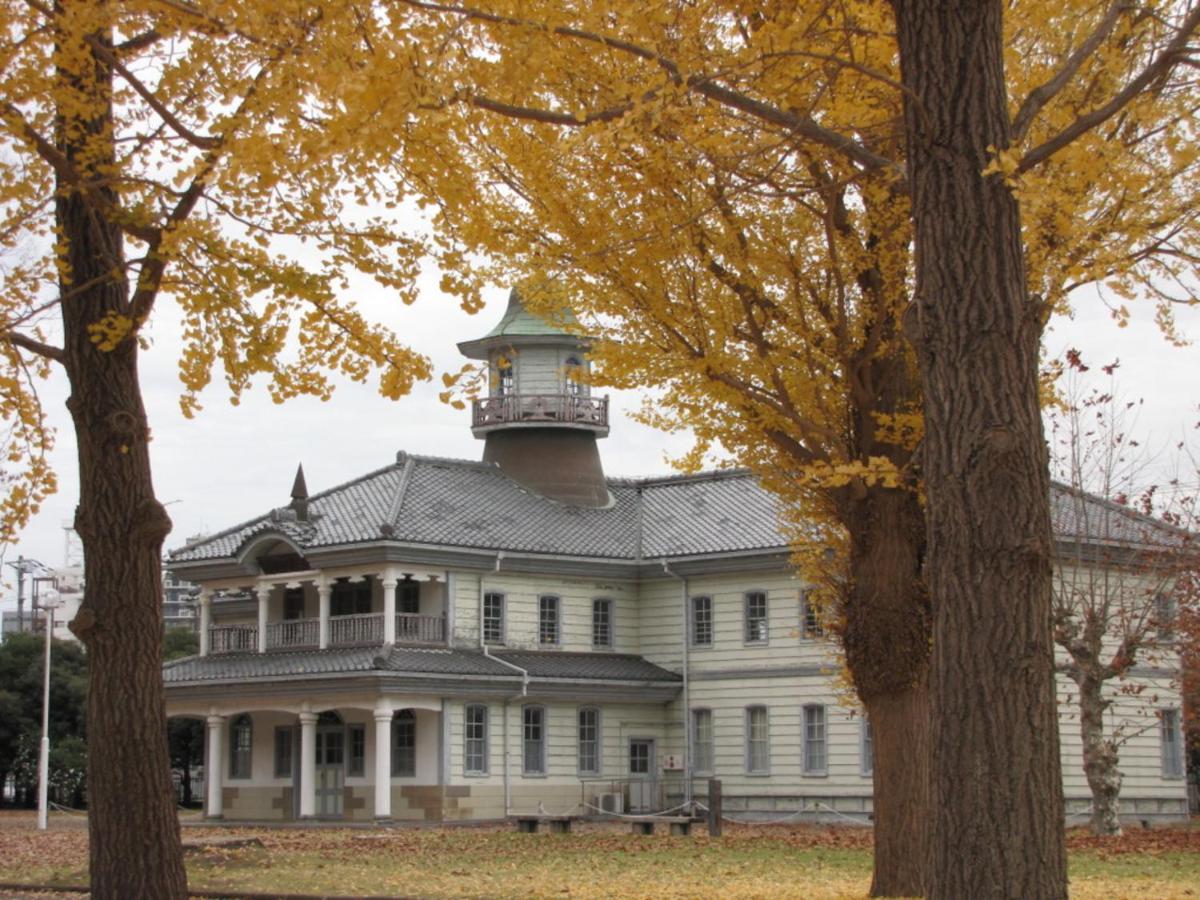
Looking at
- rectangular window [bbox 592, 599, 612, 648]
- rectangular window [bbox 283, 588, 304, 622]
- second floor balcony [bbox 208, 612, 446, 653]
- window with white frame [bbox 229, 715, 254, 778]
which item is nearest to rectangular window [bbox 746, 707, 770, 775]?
rectangular window [bbox 592, 599, 612, 648]

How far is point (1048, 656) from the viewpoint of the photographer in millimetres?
8203

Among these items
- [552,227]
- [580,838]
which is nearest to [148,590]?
[552,227]

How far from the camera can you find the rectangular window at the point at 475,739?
127ft

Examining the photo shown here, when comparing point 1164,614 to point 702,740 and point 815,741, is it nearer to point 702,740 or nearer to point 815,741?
point 815,741

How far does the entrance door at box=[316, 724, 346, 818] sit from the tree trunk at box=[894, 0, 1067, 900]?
32.3 metres

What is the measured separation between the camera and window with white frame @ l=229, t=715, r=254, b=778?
1668 inches

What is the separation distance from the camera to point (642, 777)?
41.9m

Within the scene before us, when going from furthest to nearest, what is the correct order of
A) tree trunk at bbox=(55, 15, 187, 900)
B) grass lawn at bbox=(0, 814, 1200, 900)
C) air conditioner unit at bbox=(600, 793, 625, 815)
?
air conditioner unit at bbox=(600, 793, 625, 815)
grass lawn at bbox=(0, 814, 1200, 900)
tree trunk at bbox=(55, 15, 187, 900)

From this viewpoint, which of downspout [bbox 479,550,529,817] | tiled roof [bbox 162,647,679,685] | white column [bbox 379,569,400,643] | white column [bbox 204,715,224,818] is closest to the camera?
tiled roof [bbox 162,647,679,685]

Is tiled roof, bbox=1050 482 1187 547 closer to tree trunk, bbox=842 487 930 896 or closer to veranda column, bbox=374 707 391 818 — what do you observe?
veranda column, bbox=374 707 391 818

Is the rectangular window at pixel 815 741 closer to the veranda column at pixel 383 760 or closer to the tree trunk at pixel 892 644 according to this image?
the veranda column at pixel 383 760

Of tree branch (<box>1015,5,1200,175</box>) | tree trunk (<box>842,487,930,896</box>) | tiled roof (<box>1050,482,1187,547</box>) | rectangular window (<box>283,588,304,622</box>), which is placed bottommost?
tree trunk (<box>842,487,930,896</box>)

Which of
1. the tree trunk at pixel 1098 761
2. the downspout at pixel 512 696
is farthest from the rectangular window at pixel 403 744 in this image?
the tree trunk at pixel 1098 761

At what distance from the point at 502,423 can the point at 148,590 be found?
33956 mm
